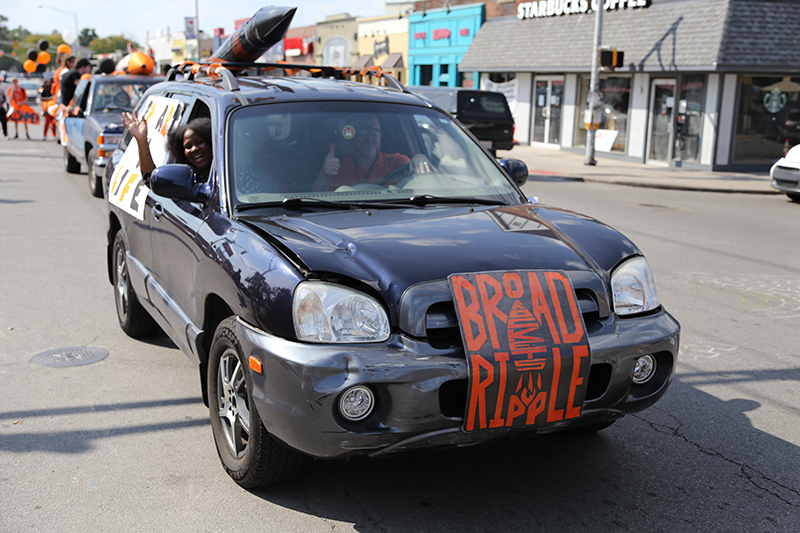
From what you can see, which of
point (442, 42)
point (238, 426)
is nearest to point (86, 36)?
point (442, 42)

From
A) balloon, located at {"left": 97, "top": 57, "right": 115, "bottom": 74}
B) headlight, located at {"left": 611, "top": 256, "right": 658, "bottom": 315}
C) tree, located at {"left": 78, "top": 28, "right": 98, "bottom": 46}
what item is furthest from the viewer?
tree, located at {"left": 78, "top": 28, "right": 98, "bottom": 46}

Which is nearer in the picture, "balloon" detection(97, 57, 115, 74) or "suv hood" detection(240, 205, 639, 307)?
"suv hood" detection(240, 205, 639, 307)

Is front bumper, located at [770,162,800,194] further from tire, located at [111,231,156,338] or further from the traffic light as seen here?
tire, located at [111,231,156,338]

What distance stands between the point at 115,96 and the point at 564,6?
16825mm

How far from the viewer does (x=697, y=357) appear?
570 cm

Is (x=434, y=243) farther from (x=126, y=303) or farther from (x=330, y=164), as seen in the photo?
(x=126, y=303)

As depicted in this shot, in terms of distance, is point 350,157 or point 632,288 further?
point 350,157

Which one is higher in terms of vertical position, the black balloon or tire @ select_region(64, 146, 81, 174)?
the black balloon

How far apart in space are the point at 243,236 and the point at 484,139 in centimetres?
1741

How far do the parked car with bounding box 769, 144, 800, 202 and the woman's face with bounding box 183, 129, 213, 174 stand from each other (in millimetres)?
13713

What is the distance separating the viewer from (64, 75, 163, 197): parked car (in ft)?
45.1

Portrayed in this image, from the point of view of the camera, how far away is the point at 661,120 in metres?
23.3

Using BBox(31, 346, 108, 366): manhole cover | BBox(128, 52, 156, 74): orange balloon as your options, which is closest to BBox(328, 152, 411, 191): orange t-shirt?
BBox(31, 346, 108, 366): manhole cover

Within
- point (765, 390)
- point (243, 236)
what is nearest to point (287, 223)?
point (243, 236)
